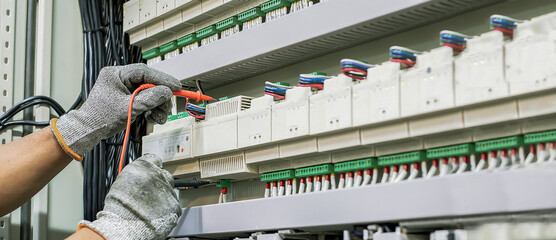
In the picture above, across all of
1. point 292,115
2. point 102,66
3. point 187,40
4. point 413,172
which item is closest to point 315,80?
point 292,115

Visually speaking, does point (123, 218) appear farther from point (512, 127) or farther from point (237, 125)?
point (512, 127)

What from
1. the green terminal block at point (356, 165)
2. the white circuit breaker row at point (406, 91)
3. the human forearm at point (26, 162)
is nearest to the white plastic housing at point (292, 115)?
the white circuit breaker row at point (406, 91)

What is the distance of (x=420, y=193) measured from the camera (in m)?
0.92

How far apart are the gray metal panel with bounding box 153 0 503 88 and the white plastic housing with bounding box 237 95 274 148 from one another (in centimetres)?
13

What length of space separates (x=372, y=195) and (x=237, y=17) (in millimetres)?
692

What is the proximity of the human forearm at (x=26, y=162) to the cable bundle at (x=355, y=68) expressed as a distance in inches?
28.7

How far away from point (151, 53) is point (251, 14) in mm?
474

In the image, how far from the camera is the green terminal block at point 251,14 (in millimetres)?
1412

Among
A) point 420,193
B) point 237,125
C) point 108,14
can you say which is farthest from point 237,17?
point 420,193

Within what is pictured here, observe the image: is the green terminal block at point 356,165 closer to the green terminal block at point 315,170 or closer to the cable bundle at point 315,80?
the green terminal block at point 315,170

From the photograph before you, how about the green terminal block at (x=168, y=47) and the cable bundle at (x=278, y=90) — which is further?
the green terminal block at (x=168, y=47)

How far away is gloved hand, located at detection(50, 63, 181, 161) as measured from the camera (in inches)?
51.9

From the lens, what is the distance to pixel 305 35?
1.22 metres

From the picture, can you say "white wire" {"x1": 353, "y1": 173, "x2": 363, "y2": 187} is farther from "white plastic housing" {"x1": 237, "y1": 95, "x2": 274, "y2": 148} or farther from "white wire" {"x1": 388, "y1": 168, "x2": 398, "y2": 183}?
"white plastic housing" {"x1": 237, "y1": 95, "x2": 274, "y2": 148}
